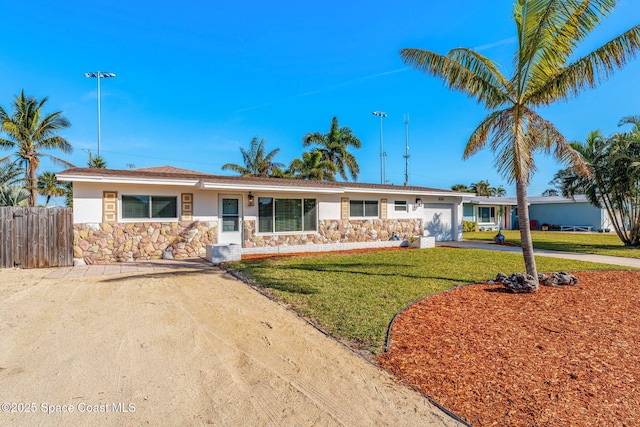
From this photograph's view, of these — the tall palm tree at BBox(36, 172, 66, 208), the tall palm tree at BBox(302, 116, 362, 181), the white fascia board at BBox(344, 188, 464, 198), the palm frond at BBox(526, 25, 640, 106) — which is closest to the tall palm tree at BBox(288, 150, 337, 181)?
the tall palm tree at BBox(302, 116, 362, 181)

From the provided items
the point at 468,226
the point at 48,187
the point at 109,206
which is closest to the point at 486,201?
the point at 468,226

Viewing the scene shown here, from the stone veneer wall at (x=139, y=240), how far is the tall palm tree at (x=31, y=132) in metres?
14.2

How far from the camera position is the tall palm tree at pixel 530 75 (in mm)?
6066

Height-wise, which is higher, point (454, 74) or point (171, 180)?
point (454, 74)

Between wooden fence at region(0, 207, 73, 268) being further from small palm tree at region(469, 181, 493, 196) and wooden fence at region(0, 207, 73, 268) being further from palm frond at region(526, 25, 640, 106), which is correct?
small palm tree at region(469, 181, 493, 196)

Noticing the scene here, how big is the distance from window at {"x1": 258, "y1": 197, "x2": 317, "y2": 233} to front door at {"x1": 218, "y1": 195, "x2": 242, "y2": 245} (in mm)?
831

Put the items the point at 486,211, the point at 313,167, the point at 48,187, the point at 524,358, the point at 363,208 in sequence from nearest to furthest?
1. the point at 524,358
2. the point at 363,208
3. the point at 48,187
4. the point at 313,167
5. the point at 486,211

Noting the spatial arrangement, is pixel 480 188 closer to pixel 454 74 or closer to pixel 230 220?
pixel 230 220

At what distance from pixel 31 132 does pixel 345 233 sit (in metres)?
21.2

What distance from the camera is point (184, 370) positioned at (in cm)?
330

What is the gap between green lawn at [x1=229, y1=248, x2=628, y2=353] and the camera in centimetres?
475

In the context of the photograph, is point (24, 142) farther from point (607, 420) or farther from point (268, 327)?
point (607, 420)

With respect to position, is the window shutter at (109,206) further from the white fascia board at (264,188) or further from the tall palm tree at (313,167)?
the tall palm tree at (313,167)

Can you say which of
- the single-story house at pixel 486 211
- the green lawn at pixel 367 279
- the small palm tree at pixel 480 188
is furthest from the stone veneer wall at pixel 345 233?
the small palm tree at pixel 480 188
